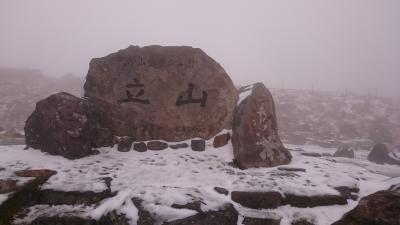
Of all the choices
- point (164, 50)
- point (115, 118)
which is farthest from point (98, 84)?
point (164, 50)

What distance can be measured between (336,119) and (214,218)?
31.6 meters

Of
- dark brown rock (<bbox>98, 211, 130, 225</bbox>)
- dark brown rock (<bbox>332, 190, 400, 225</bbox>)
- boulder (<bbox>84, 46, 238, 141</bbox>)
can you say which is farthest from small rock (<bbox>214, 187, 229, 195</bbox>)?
boulder (<bbox>84, 46, 238, 141</bbox>)

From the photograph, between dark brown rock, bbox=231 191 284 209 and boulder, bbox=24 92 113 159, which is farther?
boulder, bbox=24 92 113 159

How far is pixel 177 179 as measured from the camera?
22.9ft

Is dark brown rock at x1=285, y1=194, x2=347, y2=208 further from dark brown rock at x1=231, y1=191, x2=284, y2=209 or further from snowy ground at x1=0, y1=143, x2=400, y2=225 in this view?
dark brown rock at x1=231, y1=191, x2=284, y2=209

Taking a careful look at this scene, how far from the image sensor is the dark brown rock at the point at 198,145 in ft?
30.3

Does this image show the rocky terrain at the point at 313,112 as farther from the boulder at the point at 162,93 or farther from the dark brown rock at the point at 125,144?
the dark brown rock at the point at 125,144

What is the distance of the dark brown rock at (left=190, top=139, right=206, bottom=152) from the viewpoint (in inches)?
363

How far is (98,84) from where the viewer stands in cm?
984

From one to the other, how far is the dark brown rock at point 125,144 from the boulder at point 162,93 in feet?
0.97

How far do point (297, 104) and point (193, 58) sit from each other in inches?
1191

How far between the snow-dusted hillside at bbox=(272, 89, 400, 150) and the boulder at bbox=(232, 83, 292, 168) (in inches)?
711

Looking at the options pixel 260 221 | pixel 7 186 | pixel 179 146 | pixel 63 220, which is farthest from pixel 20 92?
pixel 260 221

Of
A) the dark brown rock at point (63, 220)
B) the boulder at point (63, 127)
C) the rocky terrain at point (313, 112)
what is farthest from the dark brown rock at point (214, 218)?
the rocky terrain at point (313, 112)
